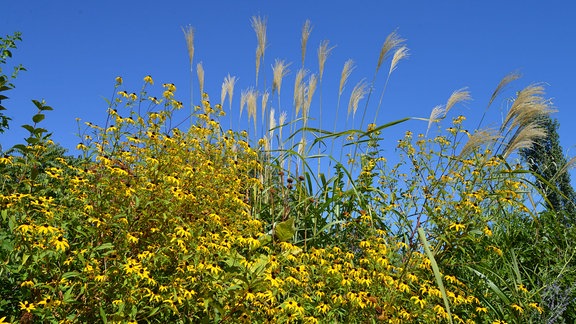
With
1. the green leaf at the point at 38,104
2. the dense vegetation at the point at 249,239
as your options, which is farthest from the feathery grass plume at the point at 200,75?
the green leaf at the point at 38,104

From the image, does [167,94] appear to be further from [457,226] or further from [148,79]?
[457,226]

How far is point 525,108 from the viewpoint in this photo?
3.69 metres

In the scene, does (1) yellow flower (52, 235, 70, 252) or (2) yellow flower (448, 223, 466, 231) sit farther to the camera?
(2) yellow flower (448, 223, 466, 231)

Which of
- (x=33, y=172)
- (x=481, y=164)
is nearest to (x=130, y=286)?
(x=33, y=172)

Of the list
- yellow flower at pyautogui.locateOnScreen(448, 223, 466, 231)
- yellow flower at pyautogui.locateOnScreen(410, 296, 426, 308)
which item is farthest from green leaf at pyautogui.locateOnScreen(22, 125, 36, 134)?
yellow flower at pyautogui.locateOnScreen(448, 223, 466, 231)

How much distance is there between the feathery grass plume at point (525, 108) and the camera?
12.1 ft

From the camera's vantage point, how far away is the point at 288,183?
3988 mm

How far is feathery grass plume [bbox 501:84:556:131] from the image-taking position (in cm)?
368

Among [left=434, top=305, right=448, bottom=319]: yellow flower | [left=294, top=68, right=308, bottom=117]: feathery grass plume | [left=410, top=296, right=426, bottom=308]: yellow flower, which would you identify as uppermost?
[left=294, top=68, right=308, bottom=117]: feathery grass plume

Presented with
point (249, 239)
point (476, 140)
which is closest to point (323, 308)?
point (249, 239)

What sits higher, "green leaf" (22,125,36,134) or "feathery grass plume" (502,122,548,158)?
"feathery grass plume" (502,122,548,158)

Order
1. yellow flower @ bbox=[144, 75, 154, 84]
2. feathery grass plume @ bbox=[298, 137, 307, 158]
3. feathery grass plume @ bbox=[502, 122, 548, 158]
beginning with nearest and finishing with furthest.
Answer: yellow flower @ bbox=[144, 75, 154, 84] < feathery grass plume @ bbox=[502, 122, 548, 158] < feathery grass plume @ bbox=[298, 137, 307, 158]

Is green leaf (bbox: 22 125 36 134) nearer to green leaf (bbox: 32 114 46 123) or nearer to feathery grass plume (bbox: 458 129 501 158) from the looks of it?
green leaf (bbox: 32 114 46 123)

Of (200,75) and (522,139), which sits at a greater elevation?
(200,75)
